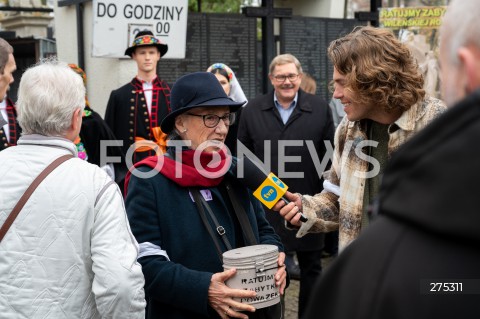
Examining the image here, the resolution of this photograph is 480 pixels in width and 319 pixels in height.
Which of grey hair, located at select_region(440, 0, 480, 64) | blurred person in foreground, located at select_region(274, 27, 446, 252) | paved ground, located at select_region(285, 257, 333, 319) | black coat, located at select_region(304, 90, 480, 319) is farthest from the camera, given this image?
paved ground, located at select_region(285, 257, 333, 319)

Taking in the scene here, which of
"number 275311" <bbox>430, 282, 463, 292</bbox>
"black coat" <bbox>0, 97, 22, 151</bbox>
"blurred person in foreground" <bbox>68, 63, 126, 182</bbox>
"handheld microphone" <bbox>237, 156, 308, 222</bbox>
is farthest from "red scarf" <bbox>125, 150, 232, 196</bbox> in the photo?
"blurred person in foreground" <bbox>68, 63, 126, 182</bbox>

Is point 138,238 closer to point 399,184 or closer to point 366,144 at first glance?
point 366,144

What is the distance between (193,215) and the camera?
3.11 m

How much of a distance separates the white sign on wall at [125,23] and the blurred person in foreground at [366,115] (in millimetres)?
4472

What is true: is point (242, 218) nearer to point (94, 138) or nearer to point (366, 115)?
point (366, 115)

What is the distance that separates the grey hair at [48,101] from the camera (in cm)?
275

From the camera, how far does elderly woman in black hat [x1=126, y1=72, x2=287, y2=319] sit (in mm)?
2967

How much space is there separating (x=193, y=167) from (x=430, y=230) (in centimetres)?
215

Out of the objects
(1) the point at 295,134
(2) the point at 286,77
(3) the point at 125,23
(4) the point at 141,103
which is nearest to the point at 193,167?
(1) the point at 295,134

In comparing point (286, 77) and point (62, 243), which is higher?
point (286, 77)

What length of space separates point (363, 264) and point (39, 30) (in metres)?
12.9

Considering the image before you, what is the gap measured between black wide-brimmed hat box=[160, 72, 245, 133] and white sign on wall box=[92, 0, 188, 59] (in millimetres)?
4340

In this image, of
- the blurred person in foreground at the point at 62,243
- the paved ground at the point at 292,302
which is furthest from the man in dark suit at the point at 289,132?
the blurred person in foreground at the point at 62,243

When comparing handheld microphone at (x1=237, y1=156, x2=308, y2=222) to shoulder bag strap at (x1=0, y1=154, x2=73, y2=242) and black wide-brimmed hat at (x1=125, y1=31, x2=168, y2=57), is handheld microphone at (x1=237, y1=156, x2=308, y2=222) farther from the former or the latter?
black wide-brimmed hat at (x1=125, y1=31, x2=168, y2=57)
